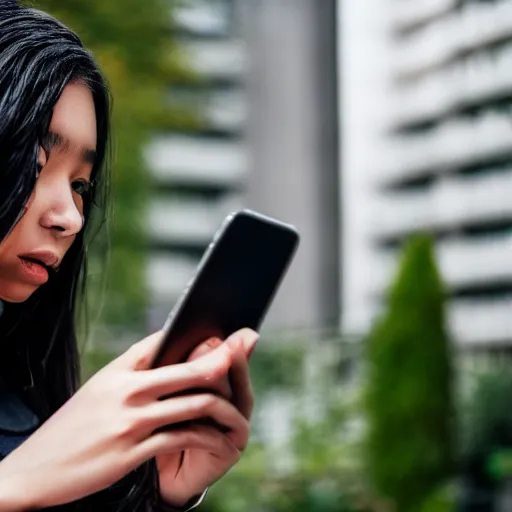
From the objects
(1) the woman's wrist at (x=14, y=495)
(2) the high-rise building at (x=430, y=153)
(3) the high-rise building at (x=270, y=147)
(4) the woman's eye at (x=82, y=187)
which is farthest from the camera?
(2) the high-rise building at (x=430, y=153)

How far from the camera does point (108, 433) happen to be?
823 millimetres

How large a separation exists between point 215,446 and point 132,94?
4.52 m

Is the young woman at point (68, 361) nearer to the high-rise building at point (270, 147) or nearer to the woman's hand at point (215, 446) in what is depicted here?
the woman's hand at point (215, 446)

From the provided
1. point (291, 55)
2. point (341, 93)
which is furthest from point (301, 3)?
point (341, 93)

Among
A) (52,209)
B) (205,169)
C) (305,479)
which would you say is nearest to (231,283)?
(52,209)

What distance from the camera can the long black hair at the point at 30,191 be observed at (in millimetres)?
854

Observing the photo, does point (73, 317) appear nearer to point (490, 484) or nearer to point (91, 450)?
point (91, 450)

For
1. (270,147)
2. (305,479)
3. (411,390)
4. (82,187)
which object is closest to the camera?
(82,187)

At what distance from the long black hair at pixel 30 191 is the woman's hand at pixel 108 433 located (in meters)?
0.08

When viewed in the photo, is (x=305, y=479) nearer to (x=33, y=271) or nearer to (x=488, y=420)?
(x=488, y=420)

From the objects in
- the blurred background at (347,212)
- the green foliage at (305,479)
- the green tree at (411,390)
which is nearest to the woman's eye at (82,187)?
the blurred background at (347,212)

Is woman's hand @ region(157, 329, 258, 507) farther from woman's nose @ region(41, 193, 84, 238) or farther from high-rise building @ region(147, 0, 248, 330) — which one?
high-rise building @ region(147, 0, 248, 330)

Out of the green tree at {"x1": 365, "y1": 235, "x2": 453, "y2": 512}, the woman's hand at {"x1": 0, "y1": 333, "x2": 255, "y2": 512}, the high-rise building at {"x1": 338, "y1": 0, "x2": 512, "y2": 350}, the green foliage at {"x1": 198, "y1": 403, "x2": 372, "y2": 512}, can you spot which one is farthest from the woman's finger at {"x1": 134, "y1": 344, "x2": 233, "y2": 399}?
the high-rise building at {"x1": 338, "y1": 0, "x2": 512, "y2": 350}

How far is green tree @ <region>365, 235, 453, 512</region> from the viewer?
6.95 metres
